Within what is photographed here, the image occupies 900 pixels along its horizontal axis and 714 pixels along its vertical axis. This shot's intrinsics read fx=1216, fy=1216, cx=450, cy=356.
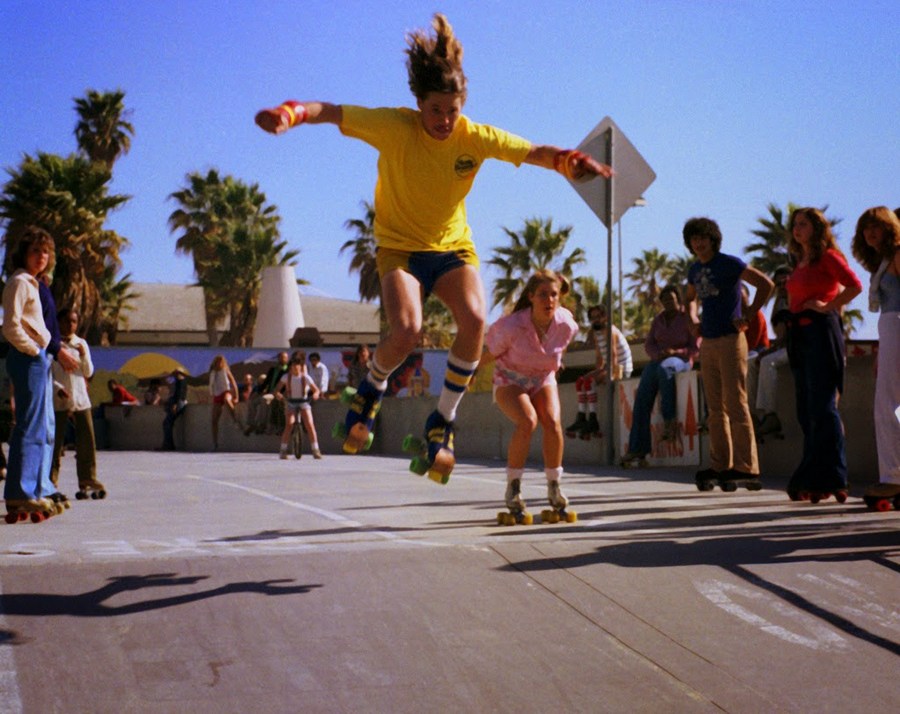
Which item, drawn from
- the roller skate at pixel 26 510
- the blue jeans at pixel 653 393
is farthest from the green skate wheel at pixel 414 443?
the blue jeans at pixel 653 393

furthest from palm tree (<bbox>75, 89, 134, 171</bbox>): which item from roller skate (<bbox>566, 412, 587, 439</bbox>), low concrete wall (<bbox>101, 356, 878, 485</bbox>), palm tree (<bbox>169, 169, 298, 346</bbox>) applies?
roller skate (<bbox>566, 412, 587, 439</bbox>)

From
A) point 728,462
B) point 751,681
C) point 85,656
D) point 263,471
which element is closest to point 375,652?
point 85,656

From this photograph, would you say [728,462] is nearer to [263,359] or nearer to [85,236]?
[263,359]

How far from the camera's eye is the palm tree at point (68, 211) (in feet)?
145

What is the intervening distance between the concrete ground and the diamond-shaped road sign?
241 inches

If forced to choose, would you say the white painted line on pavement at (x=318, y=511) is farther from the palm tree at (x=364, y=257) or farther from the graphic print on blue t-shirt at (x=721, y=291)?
the palm tree at (x=364, y=257)

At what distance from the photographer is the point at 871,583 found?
524 centimetres

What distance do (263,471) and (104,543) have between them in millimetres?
8500

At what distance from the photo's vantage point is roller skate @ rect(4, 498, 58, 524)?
7.76m

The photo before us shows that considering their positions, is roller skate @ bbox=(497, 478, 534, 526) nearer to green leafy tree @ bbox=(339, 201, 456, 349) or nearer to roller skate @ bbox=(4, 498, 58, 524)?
roller skate @ bbox=(4, 498, 58, 524)

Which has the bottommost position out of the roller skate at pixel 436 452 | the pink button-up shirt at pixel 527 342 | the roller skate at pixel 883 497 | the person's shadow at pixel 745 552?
the person's shadow at pixel 745 552

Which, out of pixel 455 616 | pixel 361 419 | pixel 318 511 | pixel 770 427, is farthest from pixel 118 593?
pixel 770 427

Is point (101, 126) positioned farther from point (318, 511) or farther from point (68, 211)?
point (318, 511)

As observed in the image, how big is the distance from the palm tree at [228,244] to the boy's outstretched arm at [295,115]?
179 ft
